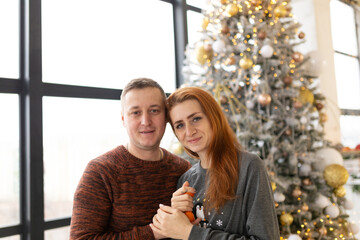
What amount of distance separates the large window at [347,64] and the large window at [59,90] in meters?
3.81

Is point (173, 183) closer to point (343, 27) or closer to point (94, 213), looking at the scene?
point (94, 213)

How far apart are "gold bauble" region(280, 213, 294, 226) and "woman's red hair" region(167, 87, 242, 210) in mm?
1579

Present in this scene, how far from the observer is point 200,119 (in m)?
1.63

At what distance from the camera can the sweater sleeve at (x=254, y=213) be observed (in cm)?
137

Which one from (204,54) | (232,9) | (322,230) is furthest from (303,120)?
(232,9)

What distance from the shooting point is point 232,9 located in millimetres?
3172

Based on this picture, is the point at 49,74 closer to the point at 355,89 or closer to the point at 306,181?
the point at 306,181

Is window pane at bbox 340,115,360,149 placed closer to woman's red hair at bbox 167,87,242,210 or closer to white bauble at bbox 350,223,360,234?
white bauble at bbox 350,223,360,234

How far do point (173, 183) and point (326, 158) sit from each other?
206 centimetres

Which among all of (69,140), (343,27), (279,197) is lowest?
(279,197)

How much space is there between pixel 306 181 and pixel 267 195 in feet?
6.20

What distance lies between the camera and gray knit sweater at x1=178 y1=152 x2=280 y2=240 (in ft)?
4.51

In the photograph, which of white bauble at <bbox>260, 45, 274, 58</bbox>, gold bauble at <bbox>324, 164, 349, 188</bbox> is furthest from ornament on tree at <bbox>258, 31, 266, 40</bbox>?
gold bauble at <bbox>324, 164, 349, 188</bbox>

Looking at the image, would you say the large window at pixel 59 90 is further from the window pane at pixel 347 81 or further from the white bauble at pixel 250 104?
the window pane at pixel 347 81
